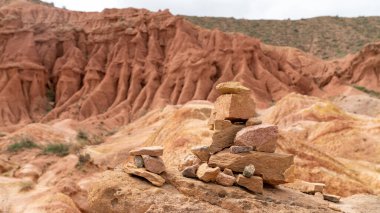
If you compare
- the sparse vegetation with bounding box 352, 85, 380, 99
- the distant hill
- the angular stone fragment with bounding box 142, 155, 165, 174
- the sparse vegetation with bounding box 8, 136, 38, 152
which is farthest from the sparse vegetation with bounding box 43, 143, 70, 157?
the distant hill

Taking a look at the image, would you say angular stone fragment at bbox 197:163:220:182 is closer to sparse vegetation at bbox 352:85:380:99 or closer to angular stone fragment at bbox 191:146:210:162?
angular stone fragment at bbox 191:146:210:162

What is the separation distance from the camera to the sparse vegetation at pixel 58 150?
33.1 metres

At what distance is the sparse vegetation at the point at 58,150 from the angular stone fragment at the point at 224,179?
2567 centimetres

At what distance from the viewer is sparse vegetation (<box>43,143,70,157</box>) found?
1302 inches

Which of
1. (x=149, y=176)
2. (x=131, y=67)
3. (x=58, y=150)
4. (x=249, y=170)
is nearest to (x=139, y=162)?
(x=149, y=176)

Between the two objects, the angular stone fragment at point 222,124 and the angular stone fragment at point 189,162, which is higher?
the angular stone fragment at point 222,124

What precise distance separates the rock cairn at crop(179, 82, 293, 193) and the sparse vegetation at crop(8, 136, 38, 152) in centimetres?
2882

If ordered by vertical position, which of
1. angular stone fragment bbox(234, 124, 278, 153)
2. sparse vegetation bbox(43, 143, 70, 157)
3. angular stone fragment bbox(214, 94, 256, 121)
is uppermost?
angular stone fragment bbox(214, 94, 256, 121)

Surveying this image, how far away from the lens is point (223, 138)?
30.2 ft

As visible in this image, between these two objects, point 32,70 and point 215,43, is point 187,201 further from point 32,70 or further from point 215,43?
point 32,70

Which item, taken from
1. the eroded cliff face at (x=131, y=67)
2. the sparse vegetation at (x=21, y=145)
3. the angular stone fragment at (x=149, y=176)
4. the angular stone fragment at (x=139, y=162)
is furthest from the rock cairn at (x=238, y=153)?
the eroded cliff face at (x=131, y=67)

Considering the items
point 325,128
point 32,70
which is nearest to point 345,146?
point 325,128

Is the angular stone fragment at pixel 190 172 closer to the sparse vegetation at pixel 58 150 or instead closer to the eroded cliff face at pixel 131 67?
the sparse vegetation at pixel 58 150

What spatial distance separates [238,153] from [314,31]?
7563 centimetres
